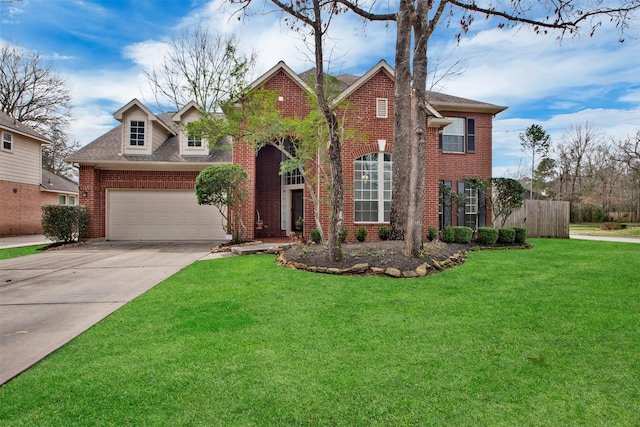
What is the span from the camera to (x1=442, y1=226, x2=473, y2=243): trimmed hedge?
11031 millimetres

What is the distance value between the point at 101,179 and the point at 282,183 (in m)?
7.58

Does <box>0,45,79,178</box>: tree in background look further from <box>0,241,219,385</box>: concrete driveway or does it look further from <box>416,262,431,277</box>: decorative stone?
→ <box>416,262,431,277</box>: decorative stone

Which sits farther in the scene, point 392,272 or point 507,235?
point 507,235

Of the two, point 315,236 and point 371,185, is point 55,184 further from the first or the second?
point 371,185

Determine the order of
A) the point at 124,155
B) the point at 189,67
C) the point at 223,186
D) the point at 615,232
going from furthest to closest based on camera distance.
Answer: the point at 615,232 < the point at 189,67 < the point at 124,155 < the point at 223,186

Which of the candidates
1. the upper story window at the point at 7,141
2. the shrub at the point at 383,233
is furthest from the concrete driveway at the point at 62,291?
the upper story window at the point at 7,141

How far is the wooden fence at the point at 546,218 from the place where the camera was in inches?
634

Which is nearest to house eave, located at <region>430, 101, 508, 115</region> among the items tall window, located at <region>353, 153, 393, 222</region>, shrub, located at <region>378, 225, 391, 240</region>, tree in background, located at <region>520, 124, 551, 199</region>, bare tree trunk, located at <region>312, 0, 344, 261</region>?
tall window, located at <region>353, 153, 393, 222</region>

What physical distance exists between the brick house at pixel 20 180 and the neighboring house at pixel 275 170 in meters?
6.01

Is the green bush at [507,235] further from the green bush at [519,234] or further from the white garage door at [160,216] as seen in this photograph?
the white garage door at [160,216]

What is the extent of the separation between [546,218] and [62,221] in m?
20.7

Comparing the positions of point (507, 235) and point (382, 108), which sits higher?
point (382, 108)

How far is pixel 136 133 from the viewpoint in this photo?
567 inches

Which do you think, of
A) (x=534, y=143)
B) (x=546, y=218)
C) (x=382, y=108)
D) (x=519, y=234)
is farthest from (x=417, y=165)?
(x=534, y=143)
